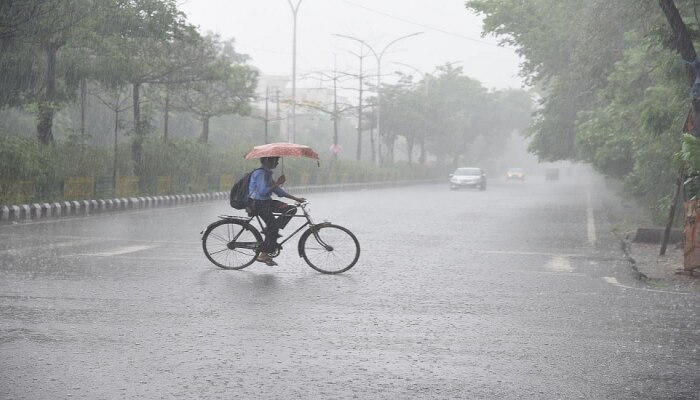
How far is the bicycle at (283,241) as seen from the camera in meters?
12.1

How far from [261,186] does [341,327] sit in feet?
14.6

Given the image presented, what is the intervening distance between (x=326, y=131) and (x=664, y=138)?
7989cm

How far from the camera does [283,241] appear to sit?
12172 millimetres

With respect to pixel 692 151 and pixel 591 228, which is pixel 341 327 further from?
pixel 591 228

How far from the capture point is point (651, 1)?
1753cm

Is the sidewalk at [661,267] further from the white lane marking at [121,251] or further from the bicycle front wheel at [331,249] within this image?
the white lane marking at [121,251]

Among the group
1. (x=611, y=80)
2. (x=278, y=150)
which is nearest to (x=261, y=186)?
(x=278, y=150)

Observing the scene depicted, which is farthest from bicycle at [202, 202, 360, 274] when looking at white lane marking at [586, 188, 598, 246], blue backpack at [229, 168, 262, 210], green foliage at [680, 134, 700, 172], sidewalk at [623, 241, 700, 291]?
white lane marking at [586, 188, 598, 246]

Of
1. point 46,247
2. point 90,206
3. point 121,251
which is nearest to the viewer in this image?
point 121,251

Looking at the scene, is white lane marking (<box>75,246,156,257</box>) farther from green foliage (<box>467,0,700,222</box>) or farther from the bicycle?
green foliage (<box>467,0,700,222</box>)

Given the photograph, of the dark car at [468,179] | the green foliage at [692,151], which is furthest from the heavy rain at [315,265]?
Answer: the dark car at [468,179]

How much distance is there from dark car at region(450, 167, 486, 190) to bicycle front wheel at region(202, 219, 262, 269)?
42.5m

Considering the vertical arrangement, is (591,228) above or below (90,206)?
below

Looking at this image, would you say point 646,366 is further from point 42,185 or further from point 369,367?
point 42,185
